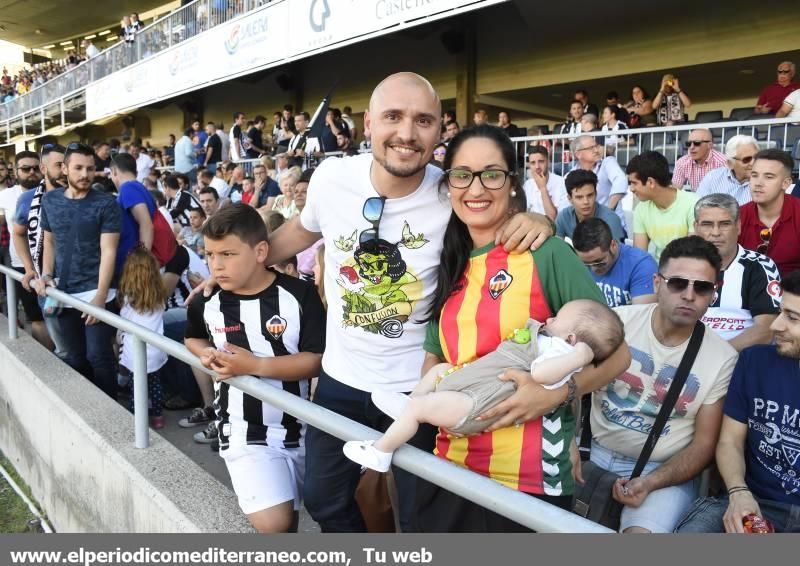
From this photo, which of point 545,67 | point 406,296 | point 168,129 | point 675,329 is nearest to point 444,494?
point 406,296

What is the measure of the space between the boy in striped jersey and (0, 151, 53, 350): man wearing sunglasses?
353 cm

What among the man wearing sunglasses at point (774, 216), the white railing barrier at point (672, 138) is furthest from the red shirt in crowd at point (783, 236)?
the white railing barrier at point (672, 138)

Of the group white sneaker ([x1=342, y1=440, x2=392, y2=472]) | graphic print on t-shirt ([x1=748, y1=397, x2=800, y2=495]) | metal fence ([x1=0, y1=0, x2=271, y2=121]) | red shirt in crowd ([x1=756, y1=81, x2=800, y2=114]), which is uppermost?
metal fence ([x1=0, y1=0, x2=271, y2=121])

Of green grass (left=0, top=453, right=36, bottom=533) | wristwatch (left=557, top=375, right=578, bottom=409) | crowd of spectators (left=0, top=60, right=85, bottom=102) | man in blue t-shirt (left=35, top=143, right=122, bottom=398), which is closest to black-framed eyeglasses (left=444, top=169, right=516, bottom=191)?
wristwatch (left=557, top=375, right=578, bottom=409)

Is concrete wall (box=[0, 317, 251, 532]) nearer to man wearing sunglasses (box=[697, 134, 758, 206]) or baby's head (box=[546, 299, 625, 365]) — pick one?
baby's head (box=[546, 299, 625, 365])

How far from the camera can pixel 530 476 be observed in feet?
5.79

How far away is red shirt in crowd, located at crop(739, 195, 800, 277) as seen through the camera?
14.1 ft

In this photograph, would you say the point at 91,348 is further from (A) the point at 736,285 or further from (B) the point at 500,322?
(A) the point at 736,285

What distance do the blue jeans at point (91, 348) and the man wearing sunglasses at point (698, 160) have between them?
534 cm

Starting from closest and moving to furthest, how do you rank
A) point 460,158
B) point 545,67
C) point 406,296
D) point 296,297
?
point 460,158 < point 406,296 < point 296,297 < point 545,67

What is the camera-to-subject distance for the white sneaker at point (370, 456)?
1.66 m

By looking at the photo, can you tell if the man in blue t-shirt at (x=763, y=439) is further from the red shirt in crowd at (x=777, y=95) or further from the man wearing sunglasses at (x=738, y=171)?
the red shirt in crowd at (x=777, y=95)

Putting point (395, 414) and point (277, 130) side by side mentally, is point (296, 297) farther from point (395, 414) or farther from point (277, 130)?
point (277, 130)

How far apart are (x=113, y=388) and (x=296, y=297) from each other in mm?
2628
